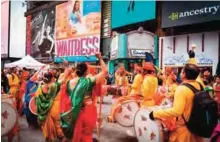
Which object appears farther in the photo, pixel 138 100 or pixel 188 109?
pixel 138 100

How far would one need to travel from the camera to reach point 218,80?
990 cm

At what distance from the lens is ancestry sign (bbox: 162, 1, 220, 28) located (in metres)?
15.7

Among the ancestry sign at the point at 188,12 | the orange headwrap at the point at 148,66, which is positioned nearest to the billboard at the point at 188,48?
the ancestry sign at the point at 188,12

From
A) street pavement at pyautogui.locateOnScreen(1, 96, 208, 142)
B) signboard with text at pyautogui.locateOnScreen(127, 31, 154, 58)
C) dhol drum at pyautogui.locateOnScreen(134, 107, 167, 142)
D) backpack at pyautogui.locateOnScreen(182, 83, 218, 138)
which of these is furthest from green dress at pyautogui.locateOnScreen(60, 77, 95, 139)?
signboard with text at pyautogui.locateOnScreen(127, 31, 154, 58)

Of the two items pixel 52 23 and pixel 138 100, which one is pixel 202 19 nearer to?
pixel 138 100

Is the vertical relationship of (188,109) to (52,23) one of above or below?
below

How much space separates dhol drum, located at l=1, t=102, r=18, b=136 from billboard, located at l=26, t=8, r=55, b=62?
2791 centimetres

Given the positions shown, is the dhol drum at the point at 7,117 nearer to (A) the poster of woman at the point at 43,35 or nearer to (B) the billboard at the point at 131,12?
(B) the billboard at the point at 131,12

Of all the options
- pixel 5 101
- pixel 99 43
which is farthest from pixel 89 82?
pixel 99 43

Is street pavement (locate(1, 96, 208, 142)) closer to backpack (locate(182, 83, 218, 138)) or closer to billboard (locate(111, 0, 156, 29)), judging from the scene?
backpack (locate(182, 83, 218, 138))

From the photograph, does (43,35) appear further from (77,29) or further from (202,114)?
(202,114)

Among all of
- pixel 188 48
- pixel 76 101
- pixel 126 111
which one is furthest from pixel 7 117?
pixel 188 48

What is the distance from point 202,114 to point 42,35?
3436cm

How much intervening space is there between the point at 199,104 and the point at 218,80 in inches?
233
